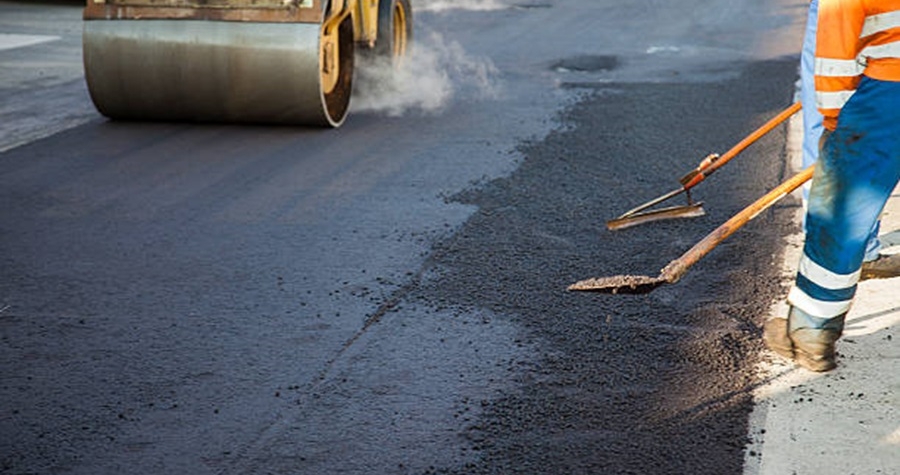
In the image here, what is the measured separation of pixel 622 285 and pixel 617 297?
0.55 m

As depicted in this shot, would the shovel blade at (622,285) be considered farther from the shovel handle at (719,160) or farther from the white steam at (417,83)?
the white steam at (417,83)

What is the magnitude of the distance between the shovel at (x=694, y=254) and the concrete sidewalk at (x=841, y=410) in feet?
1.51

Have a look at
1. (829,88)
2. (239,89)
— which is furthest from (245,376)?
(239,89)

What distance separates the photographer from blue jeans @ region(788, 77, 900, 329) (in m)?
3.98

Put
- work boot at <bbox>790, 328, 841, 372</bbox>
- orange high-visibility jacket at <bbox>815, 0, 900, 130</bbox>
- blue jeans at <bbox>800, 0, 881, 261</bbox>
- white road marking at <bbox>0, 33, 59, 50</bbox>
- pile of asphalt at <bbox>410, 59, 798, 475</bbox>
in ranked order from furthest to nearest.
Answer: white road marking at <bbox>0, 33, 59, 50</bbox>
blue jeans at <bbox>800, 0, 881, 261</bbox>
work boot at <bbox>790, 328, 841, 372</bbox>
orange high-visibility jacket at <bbox>815, 0, 900, 130</bbox>
pile of asphalt at <bbox>410, 59, 798, 475</bbox>

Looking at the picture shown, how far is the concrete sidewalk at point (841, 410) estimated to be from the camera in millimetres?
3506

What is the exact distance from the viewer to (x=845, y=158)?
4020 mm

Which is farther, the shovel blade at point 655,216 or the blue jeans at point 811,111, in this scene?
the shovel blade at point 655,216

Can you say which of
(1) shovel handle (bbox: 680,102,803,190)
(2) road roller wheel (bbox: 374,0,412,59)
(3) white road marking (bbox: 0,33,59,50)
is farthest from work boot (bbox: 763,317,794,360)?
(3) white road marking (bbox: 0,33,59,50)

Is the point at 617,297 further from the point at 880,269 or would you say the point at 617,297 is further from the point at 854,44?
the point at 854,44

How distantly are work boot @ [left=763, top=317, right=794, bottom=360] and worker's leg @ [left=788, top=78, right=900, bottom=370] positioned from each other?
2.5 inches

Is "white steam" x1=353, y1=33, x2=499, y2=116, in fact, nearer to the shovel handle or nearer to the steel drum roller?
the steel drum roller

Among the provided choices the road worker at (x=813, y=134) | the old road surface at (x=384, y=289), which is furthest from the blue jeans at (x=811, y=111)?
the old road surface at (x=384, y=289)

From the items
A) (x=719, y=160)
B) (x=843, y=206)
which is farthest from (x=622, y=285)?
(x=719, y=160)
